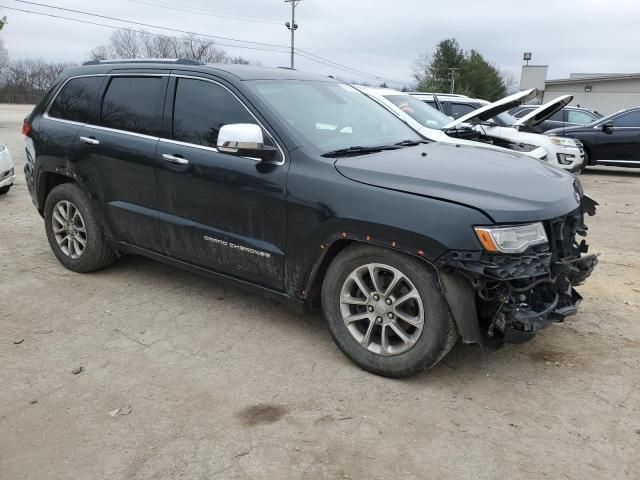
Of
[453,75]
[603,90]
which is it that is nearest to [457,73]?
[453,75]

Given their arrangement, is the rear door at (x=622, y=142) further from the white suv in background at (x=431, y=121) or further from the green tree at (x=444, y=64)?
the green tree at (x=444, y=64)

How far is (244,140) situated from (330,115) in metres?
0.88

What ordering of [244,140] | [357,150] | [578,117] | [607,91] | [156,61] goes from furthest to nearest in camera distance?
1. [607,91]
2. [578,117]
3. [156,61]
4. [357,150]
5. [244,140]

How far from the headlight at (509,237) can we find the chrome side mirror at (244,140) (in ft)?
4.78

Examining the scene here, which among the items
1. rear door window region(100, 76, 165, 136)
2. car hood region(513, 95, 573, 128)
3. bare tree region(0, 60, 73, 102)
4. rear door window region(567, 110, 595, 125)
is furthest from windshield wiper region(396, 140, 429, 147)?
bare tree region(0, 60, 73, 102)

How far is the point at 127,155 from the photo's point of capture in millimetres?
4465

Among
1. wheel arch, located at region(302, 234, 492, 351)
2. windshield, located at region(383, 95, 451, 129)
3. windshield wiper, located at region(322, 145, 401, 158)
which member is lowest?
wheel arch, located at region(302, 234, 492, 351)

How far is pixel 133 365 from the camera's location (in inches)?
141

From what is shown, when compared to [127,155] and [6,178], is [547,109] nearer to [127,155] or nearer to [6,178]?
[127,155]

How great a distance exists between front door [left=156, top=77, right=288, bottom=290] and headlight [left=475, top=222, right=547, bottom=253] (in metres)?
1.29

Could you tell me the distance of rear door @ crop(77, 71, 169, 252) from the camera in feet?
14.4

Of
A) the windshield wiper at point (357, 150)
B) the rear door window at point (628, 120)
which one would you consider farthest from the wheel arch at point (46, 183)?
the rear door window at point (628, 120)

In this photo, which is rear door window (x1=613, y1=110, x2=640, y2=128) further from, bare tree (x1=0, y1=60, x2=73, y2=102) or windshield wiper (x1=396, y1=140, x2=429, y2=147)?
bare tree (x1=0, y1=60, x2=73, y2=102)

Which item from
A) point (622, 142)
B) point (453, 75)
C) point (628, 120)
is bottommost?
point (622, 142)
